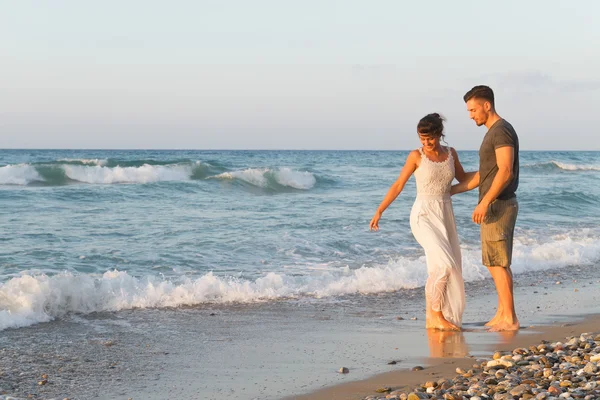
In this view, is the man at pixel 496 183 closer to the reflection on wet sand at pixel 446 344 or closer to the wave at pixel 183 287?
the reflection on wet sand at pixel 446 344

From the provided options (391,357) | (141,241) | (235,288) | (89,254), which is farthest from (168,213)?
(391,357)

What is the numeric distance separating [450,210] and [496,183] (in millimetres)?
533

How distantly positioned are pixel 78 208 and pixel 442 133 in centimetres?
1152

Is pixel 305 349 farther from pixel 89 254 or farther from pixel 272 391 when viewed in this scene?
pixel 89 254

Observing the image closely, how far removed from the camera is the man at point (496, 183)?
5.63 meters

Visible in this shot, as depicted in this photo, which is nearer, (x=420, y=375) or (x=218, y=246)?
(x=420, y=375)

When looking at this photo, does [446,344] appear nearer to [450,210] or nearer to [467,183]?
[450,210]

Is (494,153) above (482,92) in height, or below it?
below

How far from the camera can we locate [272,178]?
87.6 feet

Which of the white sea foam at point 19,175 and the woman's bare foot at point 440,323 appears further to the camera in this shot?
the white sea foam at point 19,175

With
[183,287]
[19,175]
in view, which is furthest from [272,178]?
[183,287]

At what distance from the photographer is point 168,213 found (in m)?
15.3

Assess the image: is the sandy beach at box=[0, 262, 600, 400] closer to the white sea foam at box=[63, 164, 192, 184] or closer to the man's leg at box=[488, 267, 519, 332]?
the man's leg at box=[488, 267, 519, 332]

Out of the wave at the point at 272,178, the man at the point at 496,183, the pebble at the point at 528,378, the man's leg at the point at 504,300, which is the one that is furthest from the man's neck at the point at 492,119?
the wave at the point at 272,178
